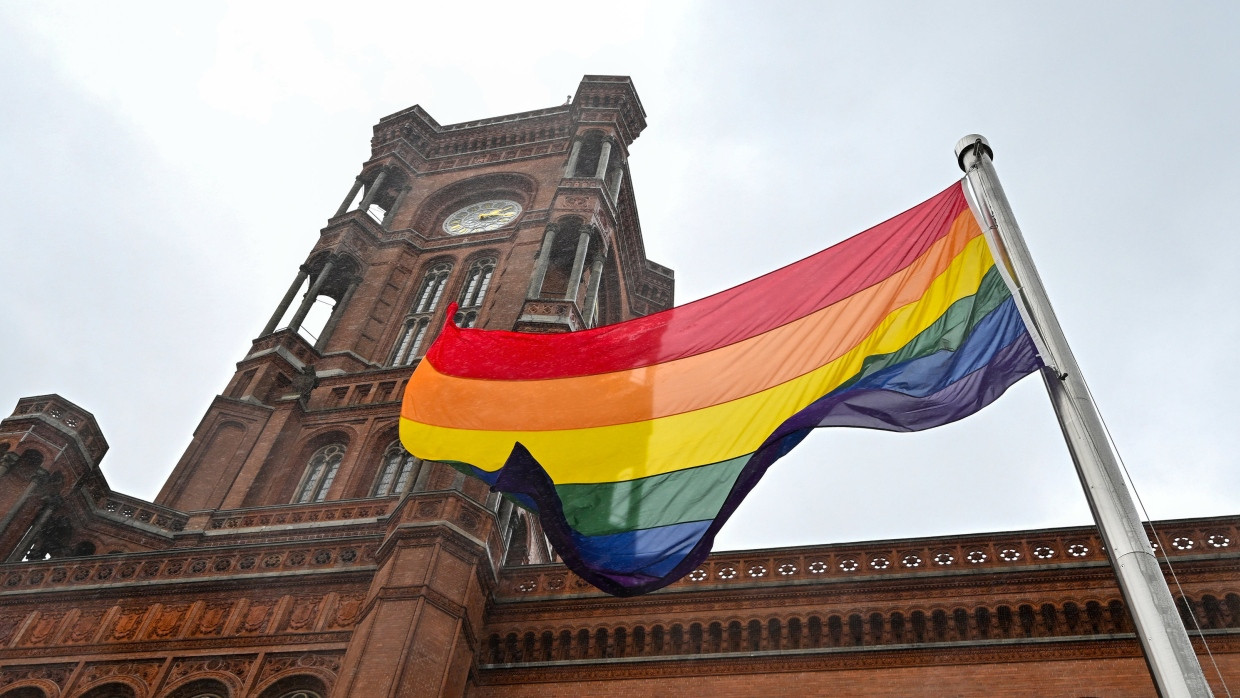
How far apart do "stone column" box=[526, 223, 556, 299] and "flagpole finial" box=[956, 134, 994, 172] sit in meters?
21.1

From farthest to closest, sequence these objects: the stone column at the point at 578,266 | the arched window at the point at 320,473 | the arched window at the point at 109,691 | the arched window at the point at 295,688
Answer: the stone column at the point at 578,266
the arched window at the point at 320,473
the arched window at the point at 109,691
the arched window at the point at 295,688

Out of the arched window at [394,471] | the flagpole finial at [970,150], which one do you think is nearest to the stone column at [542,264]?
the arched window at [394,471]

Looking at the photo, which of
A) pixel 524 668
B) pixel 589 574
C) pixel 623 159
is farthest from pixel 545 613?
pixel 623 159

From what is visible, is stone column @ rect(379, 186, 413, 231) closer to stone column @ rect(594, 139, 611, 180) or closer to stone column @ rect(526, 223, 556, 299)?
stone column @ rect(594, 139, 611, 180)

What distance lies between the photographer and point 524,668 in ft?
62.4

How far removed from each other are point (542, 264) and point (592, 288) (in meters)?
1.83

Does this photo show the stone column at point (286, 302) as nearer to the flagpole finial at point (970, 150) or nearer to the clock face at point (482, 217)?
the clock face at point (482, 217)

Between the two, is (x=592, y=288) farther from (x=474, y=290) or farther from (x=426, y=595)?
(x=426, y=595)

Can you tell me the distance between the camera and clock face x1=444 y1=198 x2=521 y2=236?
128 ft

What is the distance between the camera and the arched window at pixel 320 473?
26.9 meters

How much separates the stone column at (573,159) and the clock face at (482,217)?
264 centimetres

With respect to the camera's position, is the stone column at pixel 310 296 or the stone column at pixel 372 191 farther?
the stone column at pixel 372 191

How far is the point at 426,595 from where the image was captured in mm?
17953

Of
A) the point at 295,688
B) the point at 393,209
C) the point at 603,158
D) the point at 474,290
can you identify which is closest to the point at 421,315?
the point at 474,290
